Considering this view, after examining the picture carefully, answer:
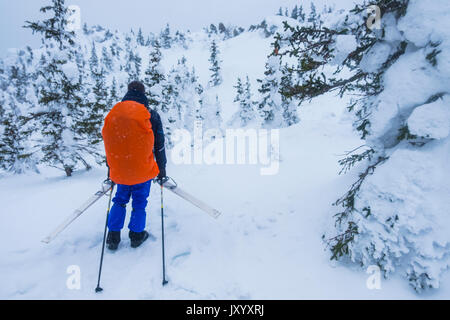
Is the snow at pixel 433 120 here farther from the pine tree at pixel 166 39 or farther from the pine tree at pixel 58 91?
the pine tree at pixel 166 39

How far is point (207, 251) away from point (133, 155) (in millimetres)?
2201

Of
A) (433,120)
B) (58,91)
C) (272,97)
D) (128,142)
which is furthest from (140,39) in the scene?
(433,120)

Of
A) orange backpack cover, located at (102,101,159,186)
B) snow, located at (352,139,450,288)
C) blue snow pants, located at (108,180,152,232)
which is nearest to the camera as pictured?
snow, located at (352,139,450,288)

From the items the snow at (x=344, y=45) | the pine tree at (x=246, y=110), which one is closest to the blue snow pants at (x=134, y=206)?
the snow at (x=344, y=45)

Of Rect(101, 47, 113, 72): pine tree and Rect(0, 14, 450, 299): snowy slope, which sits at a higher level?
Rect(101, 47, 113, 72): pine tree

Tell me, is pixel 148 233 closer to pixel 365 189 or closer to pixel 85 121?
pixel 365 189

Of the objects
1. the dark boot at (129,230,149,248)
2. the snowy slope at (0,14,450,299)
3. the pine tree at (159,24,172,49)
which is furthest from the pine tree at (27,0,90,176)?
the pine tree at (159,24,172,49)

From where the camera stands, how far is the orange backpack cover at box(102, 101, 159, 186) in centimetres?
338

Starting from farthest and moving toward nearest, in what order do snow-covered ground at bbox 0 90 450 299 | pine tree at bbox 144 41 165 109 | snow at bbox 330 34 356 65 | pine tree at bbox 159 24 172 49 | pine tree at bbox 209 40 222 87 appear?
pine tree at bbox 159 24 172 49
pine tree at bbox 209 40 222 87
pine tree at bbox 144 41 165 109
snow at bbox 330 34 356 65
snow-covered ground at bbox 0 90 450 299

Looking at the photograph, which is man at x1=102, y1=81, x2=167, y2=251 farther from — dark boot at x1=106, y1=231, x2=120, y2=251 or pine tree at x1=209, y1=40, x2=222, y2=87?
pine tree at x1=209, y1=40, x2=222, y2=87

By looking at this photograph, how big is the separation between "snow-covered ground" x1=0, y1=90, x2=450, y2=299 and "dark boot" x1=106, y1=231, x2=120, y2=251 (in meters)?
0.16

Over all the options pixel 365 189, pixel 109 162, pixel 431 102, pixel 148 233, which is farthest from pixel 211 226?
pixel 431 102

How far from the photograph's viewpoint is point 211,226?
4699 millimetres

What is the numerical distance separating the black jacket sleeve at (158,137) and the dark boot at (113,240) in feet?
4.89
